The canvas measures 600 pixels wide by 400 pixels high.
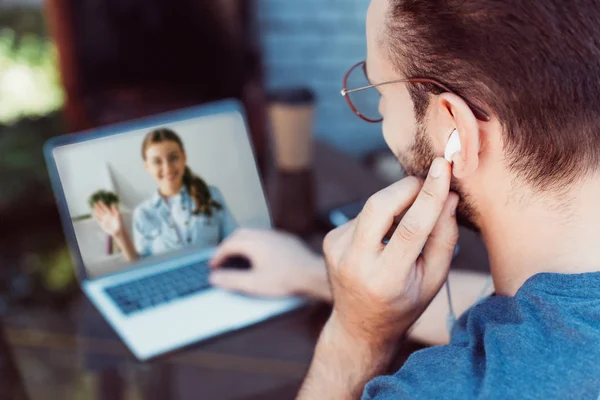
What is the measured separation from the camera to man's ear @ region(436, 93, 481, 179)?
0.63 meters

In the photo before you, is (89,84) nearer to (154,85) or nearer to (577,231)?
(154,85)

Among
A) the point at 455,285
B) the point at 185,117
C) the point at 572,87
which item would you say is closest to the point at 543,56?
the point at 572,87

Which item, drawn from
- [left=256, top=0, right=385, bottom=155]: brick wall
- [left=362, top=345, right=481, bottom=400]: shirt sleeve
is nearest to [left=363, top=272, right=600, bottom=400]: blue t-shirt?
[left=362, top=345, right=481, bottom=400]: shirt sleeve

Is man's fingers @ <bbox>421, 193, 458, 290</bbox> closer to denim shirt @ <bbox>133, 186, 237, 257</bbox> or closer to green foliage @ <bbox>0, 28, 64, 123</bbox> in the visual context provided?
denim shirt @ <bbox>133, 186, 237, 257</bbox>

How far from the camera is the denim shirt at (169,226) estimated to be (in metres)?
0.90

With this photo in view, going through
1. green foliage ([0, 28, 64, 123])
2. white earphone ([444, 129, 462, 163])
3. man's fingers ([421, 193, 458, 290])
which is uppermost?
green foliage ([0, 28, 64, 123])

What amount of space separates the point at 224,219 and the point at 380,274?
1.10 ft

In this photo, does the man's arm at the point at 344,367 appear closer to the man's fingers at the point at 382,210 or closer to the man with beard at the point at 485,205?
the man with beard at the point at 485,205

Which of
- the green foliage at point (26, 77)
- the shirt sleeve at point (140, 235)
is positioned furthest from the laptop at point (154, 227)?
the green foliage at point (26, 77)

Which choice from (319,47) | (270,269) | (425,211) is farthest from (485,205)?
(319,47)

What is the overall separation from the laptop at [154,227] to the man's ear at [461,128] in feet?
1.31

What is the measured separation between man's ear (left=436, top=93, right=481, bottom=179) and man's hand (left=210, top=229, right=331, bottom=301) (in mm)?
370

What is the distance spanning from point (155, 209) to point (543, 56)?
1.85 ft

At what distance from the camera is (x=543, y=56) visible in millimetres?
581
